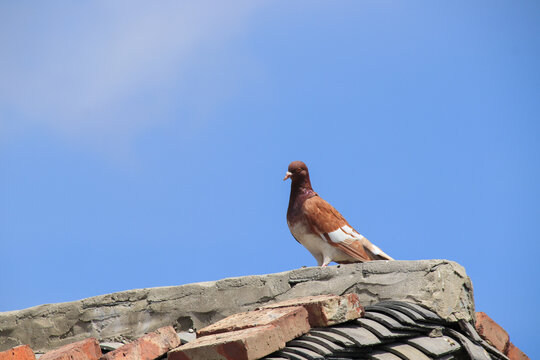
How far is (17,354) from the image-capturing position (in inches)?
169

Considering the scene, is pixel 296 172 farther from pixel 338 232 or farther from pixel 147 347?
pixel 147 347

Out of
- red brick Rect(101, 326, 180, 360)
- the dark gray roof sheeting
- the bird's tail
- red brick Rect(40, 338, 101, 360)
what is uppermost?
the bird's tail

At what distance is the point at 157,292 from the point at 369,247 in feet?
5.25

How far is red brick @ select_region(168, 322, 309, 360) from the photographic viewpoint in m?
3.63

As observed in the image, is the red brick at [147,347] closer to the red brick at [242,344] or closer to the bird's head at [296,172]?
the red brick at [242,344]

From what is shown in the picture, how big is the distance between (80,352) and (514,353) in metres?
3.10

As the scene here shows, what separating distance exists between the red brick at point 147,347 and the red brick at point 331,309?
819 millimetres

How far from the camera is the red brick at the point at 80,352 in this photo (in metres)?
4.31

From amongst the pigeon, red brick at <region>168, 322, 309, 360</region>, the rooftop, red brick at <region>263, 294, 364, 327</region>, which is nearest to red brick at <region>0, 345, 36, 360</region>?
the rooftop

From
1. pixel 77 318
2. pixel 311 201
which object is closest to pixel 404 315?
pixel 311 201

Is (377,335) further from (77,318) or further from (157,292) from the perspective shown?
(77,318)

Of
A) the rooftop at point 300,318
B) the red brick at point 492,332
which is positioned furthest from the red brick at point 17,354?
the red brick at point 492,332

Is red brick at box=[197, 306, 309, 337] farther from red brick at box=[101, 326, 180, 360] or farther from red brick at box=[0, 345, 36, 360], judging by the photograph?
red brick at box=[0, 345, 36, 360]

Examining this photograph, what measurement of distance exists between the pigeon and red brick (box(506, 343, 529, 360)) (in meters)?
1.12
